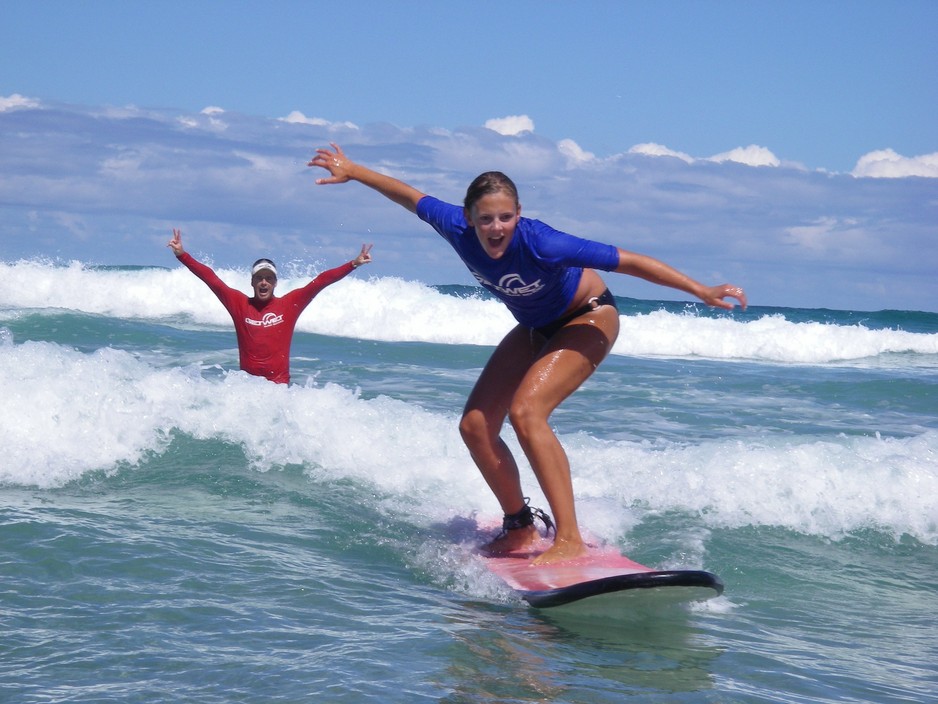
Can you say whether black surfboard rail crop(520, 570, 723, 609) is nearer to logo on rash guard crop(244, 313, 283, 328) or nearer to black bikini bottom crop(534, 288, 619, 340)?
black bikini bottom crop(534, 288, 619, 340)

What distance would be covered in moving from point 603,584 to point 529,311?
1.50 meters

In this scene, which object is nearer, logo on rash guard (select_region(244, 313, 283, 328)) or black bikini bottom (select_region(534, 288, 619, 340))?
black bikini bottom (select_region(534, 288, 619, 340))

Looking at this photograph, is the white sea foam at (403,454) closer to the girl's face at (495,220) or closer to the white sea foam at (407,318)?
the girl's face at (495,220)

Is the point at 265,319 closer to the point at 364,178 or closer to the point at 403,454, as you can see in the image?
the point at 403,454

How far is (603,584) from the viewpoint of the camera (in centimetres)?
470

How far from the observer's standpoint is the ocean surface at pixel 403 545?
399cm

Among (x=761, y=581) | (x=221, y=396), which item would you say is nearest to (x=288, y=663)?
(x=761, y=581)

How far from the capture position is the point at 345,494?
7207 mm

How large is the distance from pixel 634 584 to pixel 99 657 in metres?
2.25

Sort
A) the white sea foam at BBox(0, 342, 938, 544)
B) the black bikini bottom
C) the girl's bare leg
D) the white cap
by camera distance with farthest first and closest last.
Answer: the white cap < the white sea foam at BBox(0, 342, 938, 544) < the black bikini bottom < the girl's bare leg

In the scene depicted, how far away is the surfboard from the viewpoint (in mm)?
4684

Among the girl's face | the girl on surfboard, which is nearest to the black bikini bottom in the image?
the girl on surfboard

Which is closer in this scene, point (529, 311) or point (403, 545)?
point (529, 311)

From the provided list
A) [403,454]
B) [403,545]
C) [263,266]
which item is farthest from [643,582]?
[263,266]
